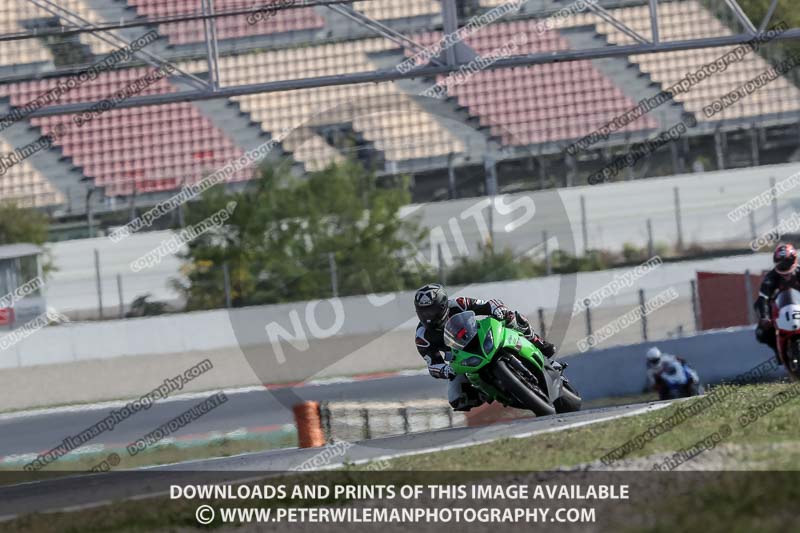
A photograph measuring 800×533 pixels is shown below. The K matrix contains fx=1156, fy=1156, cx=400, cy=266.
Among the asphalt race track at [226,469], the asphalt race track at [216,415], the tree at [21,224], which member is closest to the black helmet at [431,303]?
the asphalt race track at [226,469]

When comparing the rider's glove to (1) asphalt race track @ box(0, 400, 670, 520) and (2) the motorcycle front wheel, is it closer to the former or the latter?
(2) the motorcycle front wheel

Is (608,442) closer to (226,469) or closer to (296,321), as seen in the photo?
(226,469)

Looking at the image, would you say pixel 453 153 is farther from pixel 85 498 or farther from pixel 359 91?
pixel 85 498

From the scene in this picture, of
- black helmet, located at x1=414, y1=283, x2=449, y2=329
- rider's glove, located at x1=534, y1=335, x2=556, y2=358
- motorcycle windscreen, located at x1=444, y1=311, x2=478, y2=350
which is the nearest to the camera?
motorcycle windscreen, located at x1=444, y1=311, x2=478, y2=350

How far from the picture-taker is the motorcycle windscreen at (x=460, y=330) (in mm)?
9320

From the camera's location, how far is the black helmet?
9.63 metres

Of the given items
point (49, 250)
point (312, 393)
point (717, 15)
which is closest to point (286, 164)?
point (49, 250)

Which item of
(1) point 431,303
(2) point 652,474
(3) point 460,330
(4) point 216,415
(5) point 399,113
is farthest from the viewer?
(5) point 399,113

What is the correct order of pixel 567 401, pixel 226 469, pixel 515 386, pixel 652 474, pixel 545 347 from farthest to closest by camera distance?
pixel 567 401
pixel 545 347
pixel 515 386
pixel 226 469
pixel 652 474

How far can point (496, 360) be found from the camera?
9273 millimetres

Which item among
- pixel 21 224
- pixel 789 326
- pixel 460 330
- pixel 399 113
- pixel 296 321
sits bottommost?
pixel 296 321

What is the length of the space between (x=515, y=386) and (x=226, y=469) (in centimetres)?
238

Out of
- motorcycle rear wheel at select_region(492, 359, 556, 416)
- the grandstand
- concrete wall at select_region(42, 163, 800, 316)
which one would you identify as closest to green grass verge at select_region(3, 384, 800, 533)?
motorcycle rear wheel at select_region(492, 359, 556, 416)

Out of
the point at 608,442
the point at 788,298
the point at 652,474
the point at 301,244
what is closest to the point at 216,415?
the point at 301,244
